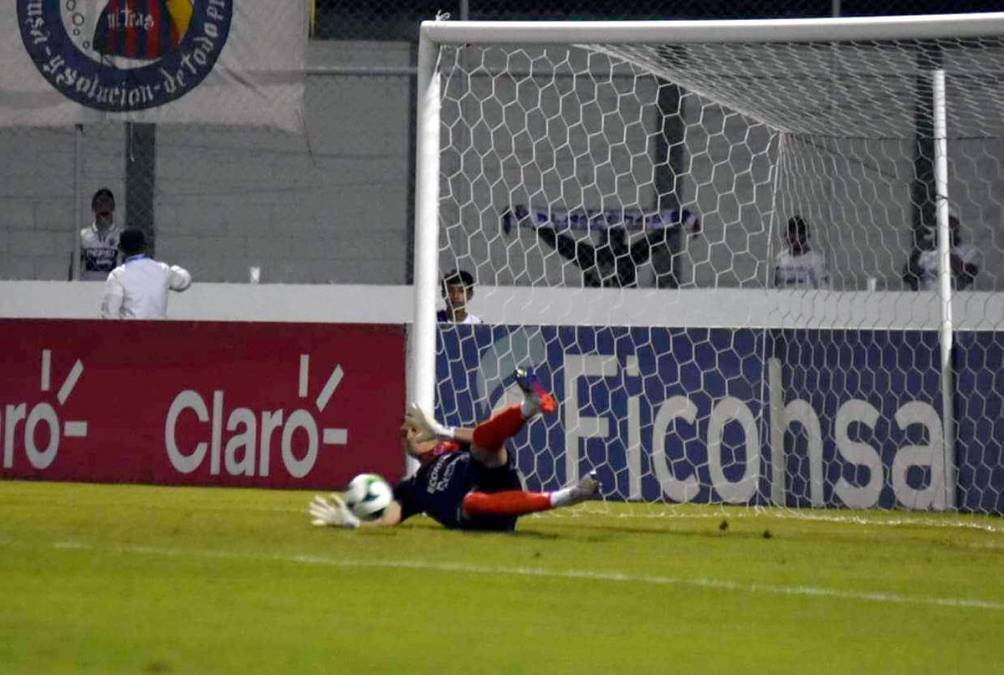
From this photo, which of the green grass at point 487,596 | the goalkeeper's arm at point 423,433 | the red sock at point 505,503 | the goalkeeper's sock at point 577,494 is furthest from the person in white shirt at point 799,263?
the goalkeeper's sock at point 577,494

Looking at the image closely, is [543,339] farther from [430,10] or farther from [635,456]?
[430,10]

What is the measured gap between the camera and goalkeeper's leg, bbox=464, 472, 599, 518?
842 cm

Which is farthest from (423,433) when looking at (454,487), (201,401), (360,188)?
(360,188)

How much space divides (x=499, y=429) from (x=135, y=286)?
5687 mm

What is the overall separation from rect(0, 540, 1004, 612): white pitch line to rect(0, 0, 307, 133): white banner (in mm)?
7312

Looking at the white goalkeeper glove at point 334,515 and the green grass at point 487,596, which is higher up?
the white goalkeeper glove at point 334,515

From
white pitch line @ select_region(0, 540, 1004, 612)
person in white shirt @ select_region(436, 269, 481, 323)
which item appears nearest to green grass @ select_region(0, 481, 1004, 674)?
white pitch line @ select_region(0, 540, 1004, 612)

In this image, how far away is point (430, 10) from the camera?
16938mm

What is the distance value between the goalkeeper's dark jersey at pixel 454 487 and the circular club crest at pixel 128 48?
6.60 m

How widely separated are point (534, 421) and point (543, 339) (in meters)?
0.51

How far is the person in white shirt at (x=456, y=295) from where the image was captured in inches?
505

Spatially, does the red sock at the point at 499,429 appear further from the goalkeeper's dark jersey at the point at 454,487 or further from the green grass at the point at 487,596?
the green grass at the point at 487,596

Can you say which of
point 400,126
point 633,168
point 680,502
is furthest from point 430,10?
point 680,502

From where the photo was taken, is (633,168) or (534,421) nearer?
(534,421)
